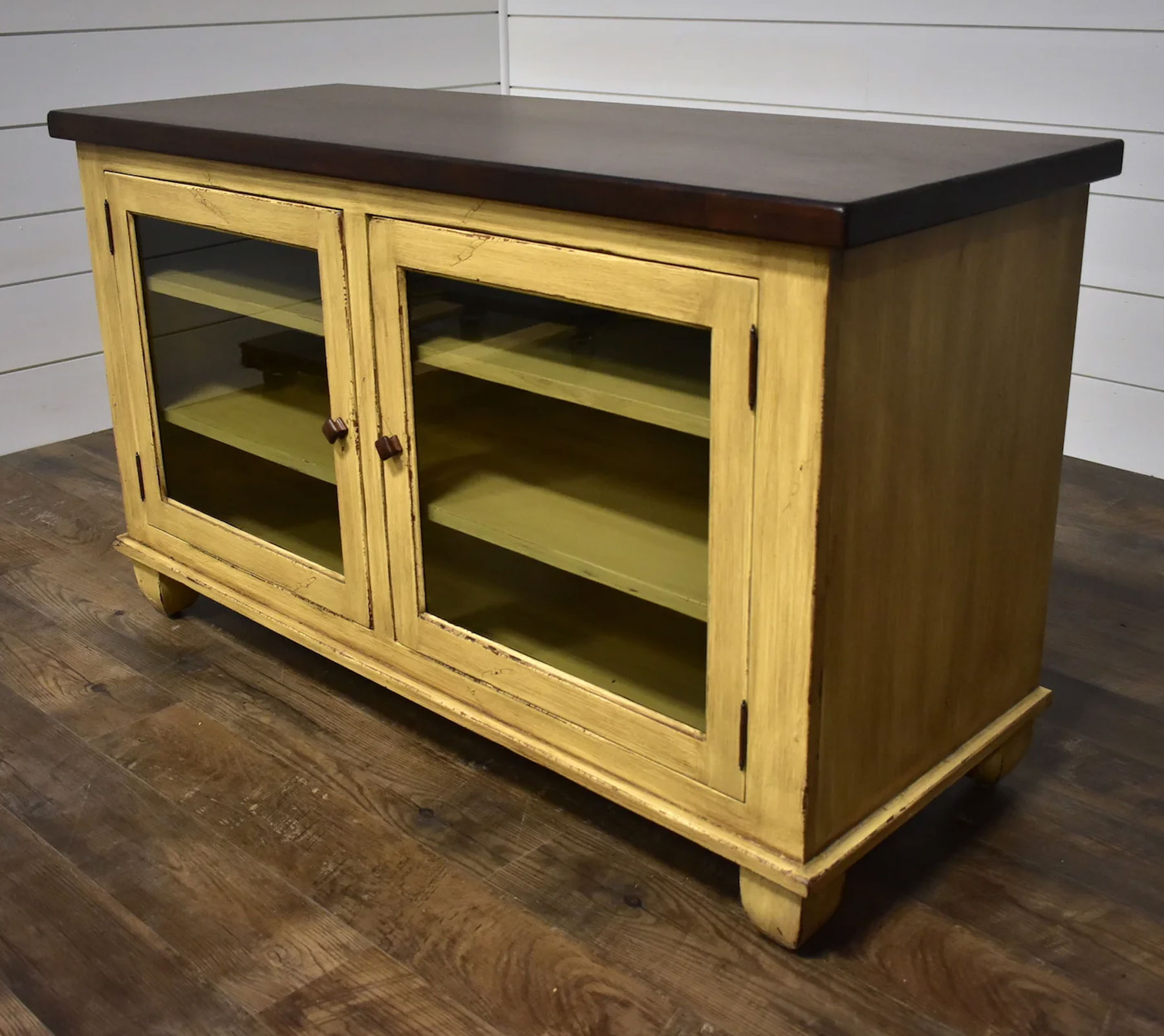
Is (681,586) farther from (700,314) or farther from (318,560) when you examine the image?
(318,560)

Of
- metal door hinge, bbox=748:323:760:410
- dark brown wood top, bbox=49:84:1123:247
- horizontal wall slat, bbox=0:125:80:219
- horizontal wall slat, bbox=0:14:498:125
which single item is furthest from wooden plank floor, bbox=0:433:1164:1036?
horizontal wall slat, bbox=0:14:498:125

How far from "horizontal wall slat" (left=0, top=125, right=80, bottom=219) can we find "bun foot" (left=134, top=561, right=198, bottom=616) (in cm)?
101

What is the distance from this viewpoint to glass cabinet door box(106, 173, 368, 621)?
4.65 ft

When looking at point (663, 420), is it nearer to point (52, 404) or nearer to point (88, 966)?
point (88, 966)

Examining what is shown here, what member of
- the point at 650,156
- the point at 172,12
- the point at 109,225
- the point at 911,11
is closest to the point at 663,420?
the point at 650,156

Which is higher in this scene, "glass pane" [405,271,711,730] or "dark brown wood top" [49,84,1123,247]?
"dark brown wood top" [49,84,1123,247]

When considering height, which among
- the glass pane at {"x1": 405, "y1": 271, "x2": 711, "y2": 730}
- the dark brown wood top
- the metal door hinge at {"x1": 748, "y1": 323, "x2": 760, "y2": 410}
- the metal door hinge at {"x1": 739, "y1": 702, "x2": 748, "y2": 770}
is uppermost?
the dark brown wood top

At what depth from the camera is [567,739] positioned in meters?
1.28

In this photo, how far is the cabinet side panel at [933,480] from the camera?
1017 mm

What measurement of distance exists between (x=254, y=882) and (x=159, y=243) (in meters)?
0.78

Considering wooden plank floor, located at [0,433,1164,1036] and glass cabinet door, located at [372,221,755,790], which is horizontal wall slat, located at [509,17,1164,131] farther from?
glass cabinet door, located at [372,221,755,790]

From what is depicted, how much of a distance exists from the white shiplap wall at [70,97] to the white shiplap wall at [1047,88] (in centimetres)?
91

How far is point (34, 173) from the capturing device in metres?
2.48

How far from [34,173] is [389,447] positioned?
1510 mm
